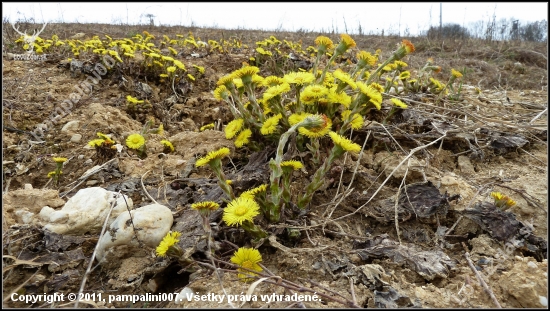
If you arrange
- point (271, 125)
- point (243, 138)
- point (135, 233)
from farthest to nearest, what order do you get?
point (243, 138)
point (271, 125)
point (135, 233)

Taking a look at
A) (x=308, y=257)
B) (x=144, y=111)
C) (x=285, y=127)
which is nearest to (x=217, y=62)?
(x=144, y=111)

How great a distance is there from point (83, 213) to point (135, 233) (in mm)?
330

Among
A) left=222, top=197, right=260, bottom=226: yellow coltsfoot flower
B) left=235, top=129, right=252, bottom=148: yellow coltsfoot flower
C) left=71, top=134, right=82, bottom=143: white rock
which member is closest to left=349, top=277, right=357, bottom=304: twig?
left=222, top=197, right=260, bottom=226: yellow coltsfoot flower

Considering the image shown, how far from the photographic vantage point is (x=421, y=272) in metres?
1.33

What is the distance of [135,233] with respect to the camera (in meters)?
1.51

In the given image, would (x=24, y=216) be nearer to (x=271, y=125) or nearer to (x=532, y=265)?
(x=271, y=125)

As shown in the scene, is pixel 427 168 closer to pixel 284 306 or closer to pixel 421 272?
pixel 421 272

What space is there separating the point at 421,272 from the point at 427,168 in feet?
2.63

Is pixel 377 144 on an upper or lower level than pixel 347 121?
lower

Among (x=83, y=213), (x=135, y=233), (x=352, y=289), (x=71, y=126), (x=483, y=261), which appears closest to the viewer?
(x=352, y=289)

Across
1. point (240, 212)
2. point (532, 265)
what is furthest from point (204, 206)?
point (532, 265)

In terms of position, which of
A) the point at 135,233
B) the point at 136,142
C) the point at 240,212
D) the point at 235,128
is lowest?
the point at 135,233

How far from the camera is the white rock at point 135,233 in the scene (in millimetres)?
1507

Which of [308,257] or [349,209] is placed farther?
[349,209]
